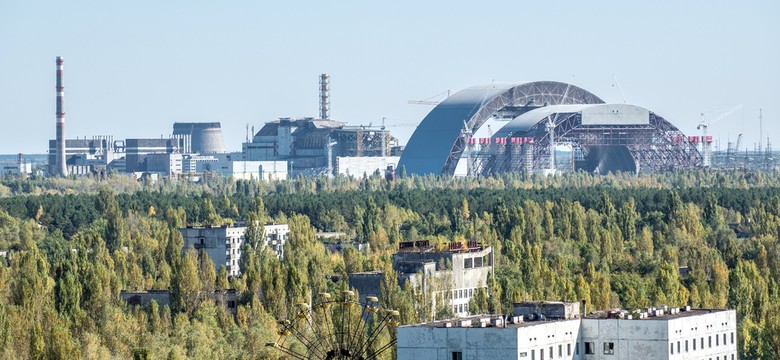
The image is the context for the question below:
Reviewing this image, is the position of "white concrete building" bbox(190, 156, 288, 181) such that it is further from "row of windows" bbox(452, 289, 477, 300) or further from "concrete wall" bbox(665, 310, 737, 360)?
"concrete wall" bbox(665, 310, 737, 360)

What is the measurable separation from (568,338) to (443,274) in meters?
24.7

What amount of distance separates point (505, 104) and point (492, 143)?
3100mm

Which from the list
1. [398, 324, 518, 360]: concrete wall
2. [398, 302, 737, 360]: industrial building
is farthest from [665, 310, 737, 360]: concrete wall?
[398, 324, 518, 360]: concrete wall

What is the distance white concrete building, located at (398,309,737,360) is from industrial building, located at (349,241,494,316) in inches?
812

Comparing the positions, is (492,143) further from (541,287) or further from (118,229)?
(541,287)

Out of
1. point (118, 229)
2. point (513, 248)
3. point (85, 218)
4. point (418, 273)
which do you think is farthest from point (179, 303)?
point (85, 218)

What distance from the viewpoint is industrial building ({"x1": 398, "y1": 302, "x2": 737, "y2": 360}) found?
139 ft

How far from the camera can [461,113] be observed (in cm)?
16025

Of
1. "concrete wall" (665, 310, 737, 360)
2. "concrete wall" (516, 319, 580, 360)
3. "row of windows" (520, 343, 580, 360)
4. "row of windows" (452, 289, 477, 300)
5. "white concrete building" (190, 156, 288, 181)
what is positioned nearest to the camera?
"concrete wall" (516, 319, 580, 360)

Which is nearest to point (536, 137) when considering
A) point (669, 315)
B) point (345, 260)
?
point (345, 260)

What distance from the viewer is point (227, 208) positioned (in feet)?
382

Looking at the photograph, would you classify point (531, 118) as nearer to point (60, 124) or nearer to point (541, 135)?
point (541, 135)

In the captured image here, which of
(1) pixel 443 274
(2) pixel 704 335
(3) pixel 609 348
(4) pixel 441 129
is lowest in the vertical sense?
(3) pixel 609 348

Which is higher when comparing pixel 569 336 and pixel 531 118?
pixel 531 118
